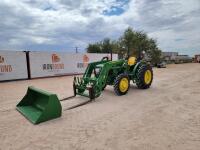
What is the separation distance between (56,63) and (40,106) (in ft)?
38.5

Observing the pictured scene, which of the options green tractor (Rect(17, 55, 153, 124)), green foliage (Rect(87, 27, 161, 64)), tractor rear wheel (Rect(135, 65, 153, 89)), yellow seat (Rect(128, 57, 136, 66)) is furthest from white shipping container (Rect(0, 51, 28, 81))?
green foliage (Rect(87, 27, 161, 64))

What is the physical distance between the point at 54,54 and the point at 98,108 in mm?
11860

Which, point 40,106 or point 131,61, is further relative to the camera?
point 131,61

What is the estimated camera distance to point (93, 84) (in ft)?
22.4

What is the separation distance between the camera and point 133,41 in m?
37.1

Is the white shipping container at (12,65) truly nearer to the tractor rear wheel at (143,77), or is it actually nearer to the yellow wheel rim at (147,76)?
the tractor rear wheel at (143,77)

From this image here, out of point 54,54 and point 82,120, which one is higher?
point 54,54

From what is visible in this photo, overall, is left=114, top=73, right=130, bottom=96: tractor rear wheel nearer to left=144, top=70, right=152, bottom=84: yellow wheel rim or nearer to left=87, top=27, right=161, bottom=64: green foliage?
left=144, top=70, right=152, bottom=84: yellow wheel rim

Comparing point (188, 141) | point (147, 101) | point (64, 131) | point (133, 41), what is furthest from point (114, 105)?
point (133, 41)

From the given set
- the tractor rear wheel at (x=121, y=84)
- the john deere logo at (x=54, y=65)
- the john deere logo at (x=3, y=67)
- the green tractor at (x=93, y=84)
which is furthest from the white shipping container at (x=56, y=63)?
the tractor rear wheel at (x=121, y=84)

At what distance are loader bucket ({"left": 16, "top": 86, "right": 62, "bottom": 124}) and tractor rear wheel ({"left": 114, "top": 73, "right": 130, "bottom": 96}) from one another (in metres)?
2.71

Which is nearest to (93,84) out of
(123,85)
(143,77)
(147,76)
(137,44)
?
(123,85)

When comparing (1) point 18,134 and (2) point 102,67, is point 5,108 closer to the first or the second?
(1) point 18,134

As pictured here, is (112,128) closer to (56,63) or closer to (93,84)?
(93,84)
